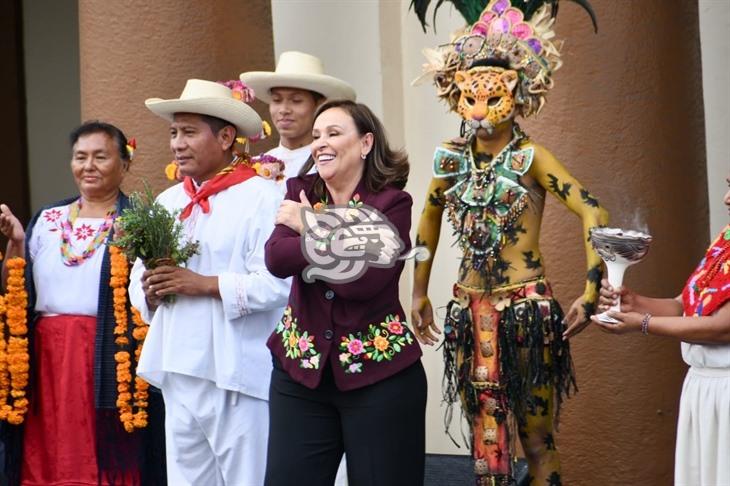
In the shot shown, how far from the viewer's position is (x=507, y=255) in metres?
5.76

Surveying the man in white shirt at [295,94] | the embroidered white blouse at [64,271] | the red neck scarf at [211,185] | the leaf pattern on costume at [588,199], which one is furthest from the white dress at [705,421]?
the embroidered white blouse at [64,271]

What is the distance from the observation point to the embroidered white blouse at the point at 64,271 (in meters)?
6.81

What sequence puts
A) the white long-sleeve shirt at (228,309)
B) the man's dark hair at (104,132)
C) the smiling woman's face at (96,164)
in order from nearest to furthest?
the white long-sleeve shirt at (228,309), the smiling woman's face at (96,164), the man's dark hair at (104,132)

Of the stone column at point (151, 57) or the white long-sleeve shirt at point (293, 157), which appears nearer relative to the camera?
the white long-sleeve shirt at point (293, 157)

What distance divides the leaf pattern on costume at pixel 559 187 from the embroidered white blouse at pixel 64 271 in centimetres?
246

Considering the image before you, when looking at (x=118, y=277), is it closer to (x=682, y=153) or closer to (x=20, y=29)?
(x=682, y=153)

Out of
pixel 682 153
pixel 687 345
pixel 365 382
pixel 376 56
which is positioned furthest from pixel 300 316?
pixel 376 56

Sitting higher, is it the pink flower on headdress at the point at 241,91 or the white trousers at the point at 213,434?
the pink flower on headdress at the point at 241,91

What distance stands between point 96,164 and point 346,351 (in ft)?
8.06

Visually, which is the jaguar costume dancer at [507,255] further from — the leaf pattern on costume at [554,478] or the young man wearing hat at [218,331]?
the young man wearing hat at [218,331]

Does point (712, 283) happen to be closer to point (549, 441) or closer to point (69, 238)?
point (549, 441)

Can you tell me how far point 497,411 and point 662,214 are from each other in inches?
79.6

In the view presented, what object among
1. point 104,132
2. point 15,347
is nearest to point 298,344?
point 15,347

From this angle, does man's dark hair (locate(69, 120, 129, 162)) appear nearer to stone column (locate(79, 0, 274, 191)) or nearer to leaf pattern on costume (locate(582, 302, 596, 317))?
stone column (locate(79, 0, 274, 191))
